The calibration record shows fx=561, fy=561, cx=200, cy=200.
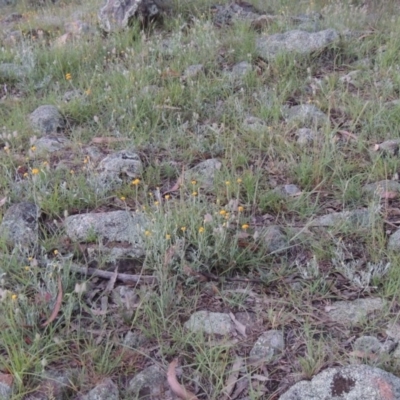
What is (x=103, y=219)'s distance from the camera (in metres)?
3.29

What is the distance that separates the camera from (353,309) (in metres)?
2.70

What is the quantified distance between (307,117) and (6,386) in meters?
2.87

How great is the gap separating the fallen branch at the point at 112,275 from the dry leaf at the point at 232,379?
0.65 m

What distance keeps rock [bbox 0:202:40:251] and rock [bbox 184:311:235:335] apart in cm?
100

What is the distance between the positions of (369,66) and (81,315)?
3.56m

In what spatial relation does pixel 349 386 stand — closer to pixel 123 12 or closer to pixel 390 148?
pixel 390 148

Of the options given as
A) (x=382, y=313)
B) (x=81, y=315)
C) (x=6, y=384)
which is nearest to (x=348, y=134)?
(x=382, y=313)

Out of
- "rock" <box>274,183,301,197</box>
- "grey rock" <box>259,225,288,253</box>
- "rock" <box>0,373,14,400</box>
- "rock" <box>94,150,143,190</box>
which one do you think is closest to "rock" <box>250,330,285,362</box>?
"grey rock" <box>259,225,288,253</box>

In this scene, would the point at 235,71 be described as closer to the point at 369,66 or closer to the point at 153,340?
the point at 369,66

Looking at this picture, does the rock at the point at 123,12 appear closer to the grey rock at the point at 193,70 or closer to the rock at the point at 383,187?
the grey rock at the point at 193,70

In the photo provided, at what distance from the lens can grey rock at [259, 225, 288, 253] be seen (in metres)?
3.08

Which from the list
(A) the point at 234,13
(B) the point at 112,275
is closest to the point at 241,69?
(A) the point at 234,13

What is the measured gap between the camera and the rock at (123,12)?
240 inches

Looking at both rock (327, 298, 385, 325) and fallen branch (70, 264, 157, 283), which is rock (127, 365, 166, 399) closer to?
fallen branch (70, 264, 157, 283)
